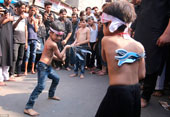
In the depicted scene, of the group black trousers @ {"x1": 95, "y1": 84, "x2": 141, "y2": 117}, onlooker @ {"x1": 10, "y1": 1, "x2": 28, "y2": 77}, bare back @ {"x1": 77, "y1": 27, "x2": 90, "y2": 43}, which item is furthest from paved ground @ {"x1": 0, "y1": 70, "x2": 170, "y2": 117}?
bare back @ {"x1": 77, "y1": 27, "x2": 90, "y2": 43}

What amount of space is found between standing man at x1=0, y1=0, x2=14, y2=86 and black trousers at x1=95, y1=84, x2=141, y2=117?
3.06m

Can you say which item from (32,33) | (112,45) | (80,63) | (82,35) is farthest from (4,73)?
(112,45)

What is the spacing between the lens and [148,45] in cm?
283

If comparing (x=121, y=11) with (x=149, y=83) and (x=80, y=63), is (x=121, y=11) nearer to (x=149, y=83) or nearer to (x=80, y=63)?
(x=149, y=83)

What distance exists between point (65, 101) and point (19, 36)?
2274 mm

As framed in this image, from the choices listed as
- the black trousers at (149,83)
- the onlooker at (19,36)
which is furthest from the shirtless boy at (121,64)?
the onlooker at (19,36)

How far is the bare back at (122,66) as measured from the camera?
1.63m

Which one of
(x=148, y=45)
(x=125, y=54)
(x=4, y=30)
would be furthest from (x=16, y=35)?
(x=125, y=54)

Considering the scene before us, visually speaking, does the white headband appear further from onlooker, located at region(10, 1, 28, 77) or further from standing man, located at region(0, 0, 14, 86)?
onlooker, located at region(10, 1, 28, 77)

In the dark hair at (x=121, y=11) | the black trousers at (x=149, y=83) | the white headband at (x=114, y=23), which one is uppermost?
the dark hair at (x=121, y=11)

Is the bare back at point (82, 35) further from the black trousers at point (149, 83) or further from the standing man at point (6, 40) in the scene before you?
the black trousers at point (149, 83)

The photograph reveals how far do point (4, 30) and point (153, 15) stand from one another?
318cm

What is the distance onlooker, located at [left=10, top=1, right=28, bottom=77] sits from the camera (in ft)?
14.4

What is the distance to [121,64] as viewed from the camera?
63.6 inches
